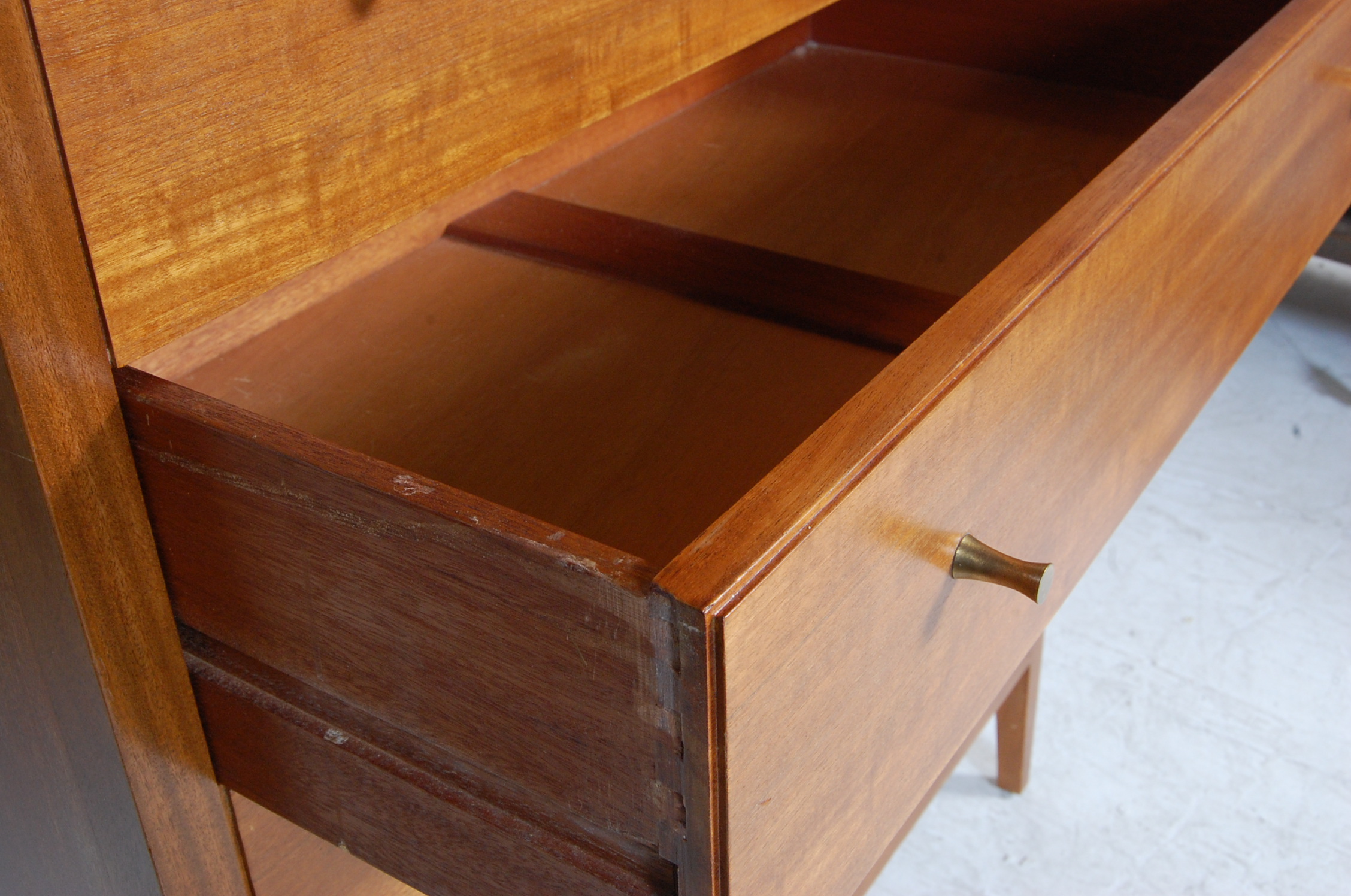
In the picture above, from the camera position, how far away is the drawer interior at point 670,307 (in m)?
0.56

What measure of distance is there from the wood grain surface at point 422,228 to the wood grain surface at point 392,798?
0.46 ft

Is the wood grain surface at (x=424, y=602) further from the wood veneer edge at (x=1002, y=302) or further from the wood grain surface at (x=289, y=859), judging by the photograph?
the wood grain surface at (x=289, y=859)

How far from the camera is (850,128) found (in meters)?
0.95

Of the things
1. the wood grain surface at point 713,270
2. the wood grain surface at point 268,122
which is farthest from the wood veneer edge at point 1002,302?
the wood grain surface at point 268,122

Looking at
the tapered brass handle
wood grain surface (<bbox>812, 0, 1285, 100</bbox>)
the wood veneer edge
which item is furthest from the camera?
wood grain surface (<bbox>812, 0, 1285, 100</bbox>)

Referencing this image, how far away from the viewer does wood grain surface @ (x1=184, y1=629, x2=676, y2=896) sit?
42 centimetres

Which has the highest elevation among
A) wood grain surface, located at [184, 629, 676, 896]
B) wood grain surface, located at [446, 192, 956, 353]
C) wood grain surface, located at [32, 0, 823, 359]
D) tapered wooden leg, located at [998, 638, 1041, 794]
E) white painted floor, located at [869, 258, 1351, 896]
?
wood grain surface, located at [32, 0, 823, 359]

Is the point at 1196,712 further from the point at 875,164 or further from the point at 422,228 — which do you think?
the point at 422,228

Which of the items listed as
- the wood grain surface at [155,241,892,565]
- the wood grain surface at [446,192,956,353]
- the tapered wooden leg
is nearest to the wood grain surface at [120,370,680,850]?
the wood grain surface at [155,241,892,565]

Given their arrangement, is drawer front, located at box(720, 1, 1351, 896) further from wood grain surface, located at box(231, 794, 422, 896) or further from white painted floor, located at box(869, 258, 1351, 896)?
white painted floor, located at box(869, 258, 1351, 896)

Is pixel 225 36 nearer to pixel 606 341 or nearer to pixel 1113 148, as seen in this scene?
pixel 606 341

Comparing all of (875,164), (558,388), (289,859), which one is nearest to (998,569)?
(558,388)

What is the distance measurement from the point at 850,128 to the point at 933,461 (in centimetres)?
58

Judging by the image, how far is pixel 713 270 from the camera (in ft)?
2.32
